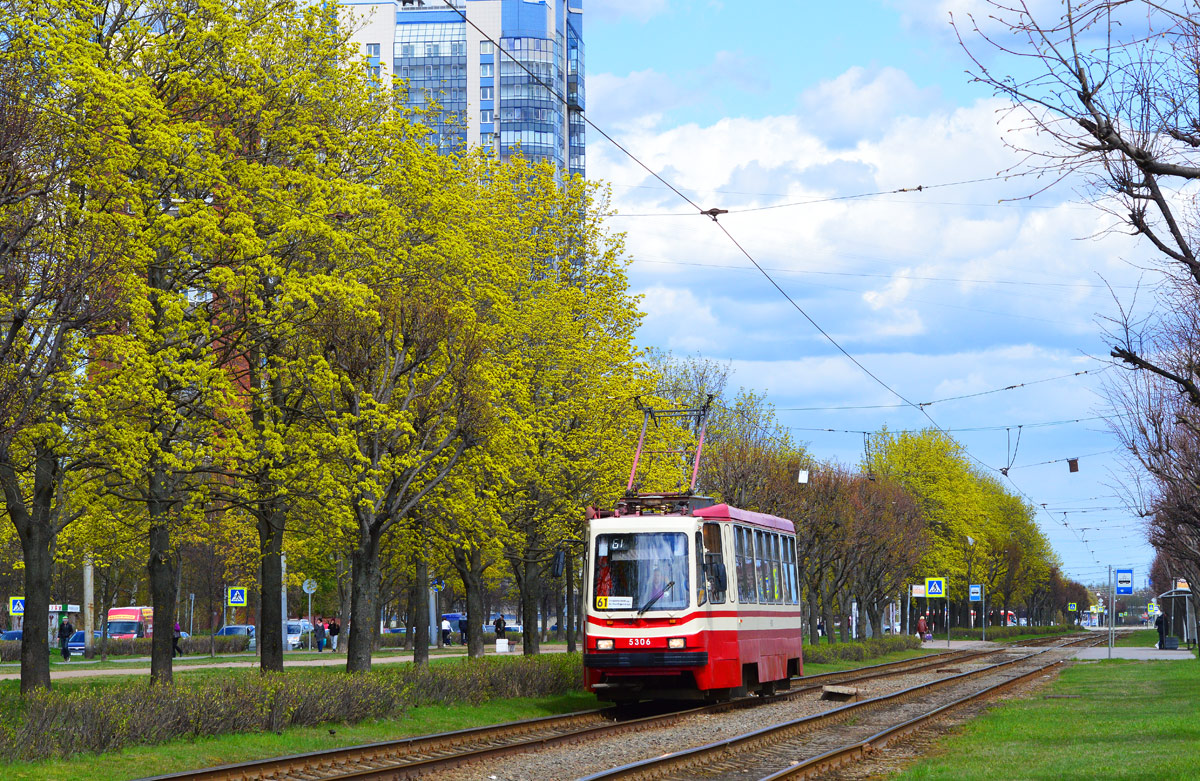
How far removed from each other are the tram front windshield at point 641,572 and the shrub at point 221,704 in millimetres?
2826

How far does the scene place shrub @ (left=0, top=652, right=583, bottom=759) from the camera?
50.4 feet

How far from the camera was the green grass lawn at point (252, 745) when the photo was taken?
14258mm

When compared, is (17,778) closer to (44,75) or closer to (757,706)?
(44,75)

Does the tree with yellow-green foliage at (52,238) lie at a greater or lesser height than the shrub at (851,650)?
greater

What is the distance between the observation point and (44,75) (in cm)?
1948

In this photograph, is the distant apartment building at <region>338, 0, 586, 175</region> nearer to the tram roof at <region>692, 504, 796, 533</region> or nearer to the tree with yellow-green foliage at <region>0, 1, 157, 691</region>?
the tram roof at <region>692, 504, 796, 533</region>

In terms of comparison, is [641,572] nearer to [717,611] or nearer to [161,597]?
[717,611]

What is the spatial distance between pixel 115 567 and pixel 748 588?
4546 cm

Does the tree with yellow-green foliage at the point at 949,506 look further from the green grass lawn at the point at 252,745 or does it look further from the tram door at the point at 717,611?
the green grass lawn at the point at 252,745

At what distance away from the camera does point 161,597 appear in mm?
25438

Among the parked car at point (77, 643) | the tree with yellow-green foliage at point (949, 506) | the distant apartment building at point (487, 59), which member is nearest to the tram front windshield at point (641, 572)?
the parked car at point (77, 643)

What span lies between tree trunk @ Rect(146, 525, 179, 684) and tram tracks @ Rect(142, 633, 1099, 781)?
804 cm

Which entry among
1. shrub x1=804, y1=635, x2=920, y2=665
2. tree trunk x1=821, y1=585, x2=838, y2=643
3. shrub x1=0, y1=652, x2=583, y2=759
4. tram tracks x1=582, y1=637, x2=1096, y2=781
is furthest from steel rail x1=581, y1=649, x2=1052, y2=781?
tree trunk x1=821, y1=585, x2=838, y2=643

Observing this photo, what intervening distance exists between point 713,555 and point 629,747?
661 cm
